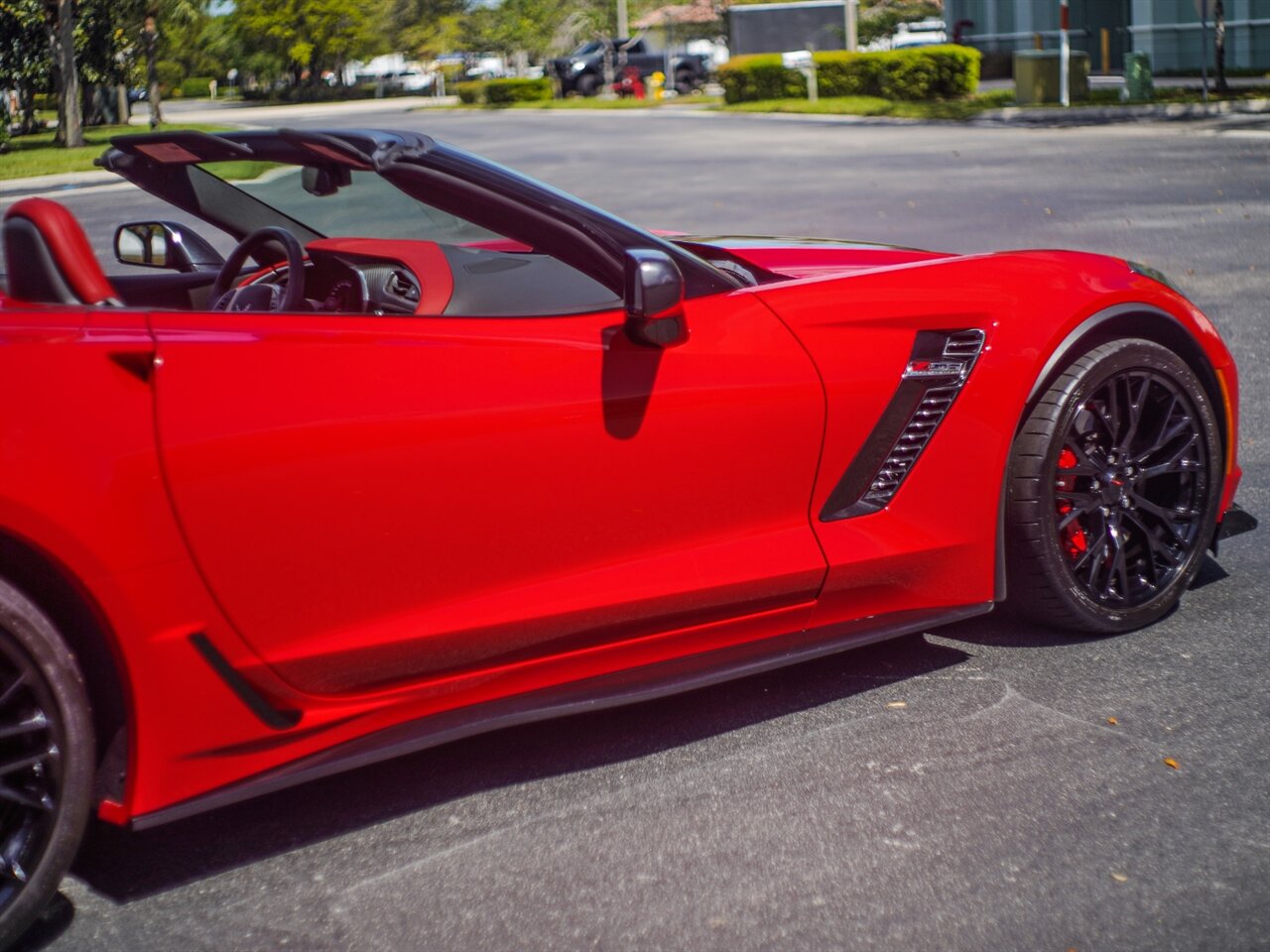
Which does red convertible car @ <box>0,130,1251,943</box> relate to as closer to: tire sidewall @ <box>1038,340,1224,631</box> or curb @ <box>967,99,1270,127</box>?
tire sidewall @ <box>1038,340,1224,631</box>

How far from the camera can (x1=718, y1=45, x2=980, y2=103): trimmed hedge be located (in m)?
30.7

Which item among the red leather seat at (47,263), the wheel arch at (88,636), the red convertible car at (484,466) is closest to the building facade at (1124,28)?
the red convertible car at (484,466)

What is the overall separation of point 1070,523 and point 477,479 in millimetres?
1606

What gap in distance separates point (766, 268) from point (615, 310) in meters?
0.83

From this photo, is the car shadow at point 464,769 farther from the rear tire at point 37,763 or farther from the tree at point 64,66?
the tree at point 64,66

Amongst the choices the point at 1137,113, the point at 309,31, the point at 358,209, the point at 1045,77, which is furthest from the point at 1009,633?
the point at 309,31

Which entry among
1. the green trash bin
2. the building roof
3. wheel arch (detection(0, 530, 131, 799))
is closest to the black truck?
the building roof

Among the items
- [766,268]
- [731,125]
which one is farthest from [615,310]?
[731,125]

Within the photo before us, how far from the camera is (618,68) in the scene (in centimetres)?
5125

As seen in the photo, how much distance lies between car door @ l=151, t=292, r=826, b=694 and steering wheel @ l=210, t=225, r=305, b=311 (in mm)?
375

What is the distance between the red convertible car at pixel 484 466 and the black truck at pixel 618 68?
154 feet

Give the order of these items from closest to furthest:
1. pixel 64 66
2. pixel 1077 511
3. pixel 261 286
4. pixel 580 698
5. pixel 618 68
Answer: pixel 580 698
pixel 261 286
pixel 1077 511
pixel 64 66
pixel 618 68

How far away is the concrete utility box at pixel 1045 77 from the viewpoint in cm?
2616

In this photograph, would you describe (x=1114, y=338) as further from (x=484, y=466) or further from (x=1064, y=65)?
(x=1064, y=65)
